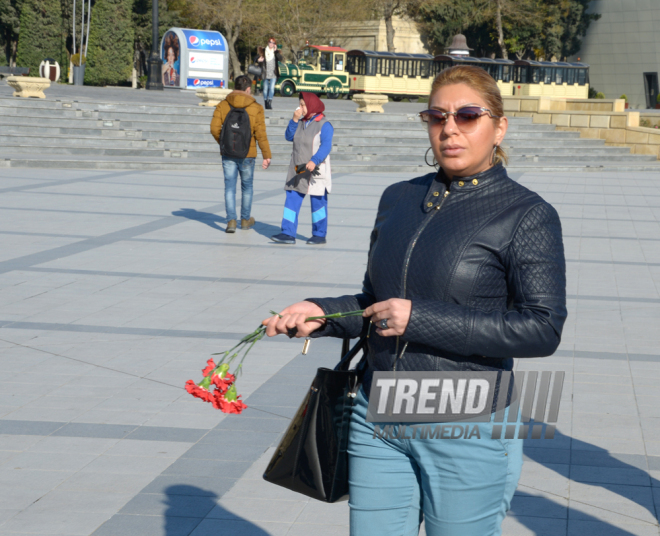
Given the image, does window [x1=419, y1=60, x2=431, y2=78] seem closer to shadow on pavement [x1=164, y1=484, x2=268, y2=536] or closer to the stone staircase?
the stone staircase

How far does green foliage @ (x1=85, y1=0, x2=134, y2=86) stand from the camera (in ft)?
140

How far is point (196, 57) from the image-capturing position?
33.6m

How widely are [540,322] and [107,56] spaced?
43652 millimetres

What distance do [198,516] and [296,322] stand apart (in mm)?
1633

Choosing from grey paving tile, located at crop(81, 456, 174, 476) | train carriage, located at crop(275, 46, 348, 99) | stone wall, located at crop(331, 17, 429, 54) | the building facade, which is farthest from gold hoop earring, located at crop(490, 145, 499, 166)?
the building facade

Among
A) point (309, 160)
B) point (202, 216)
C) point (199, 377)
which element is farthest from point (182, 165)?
point (199, 377)

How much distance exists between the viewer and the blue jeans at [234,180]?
423 inches

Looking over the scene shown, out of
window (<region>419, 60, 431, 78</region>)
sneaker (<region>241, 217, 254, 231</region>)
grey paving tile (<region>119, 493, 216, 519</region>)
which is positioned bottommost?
grey paving tile (<region>119, 493, 216, 519</region>)

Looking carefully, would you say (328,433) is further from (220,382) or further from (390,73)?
(390,73)

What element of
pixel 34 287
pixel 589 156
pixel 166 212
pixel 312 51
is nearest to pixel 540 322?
pixel 34 287

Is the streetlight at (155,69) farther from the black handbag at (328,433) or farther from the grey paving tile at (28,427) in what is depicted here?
the black handbag at (328,433)

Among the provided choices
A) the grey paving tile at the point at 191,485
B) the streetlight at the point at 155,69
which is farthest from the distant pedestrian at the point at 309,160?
the streetlight at the point at 155,69

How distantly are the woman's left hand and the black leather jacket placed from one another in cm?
2

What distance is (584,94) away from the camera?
4053 cm
